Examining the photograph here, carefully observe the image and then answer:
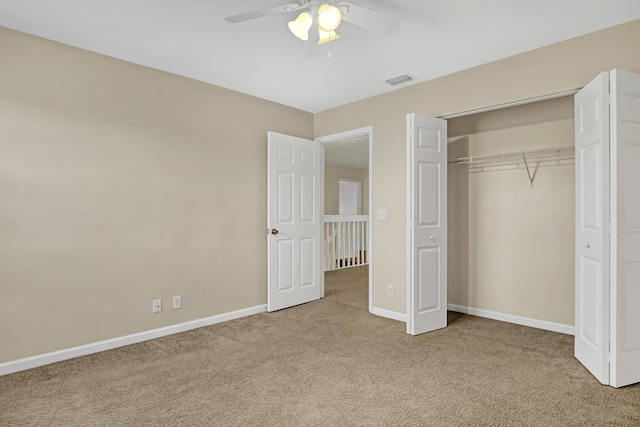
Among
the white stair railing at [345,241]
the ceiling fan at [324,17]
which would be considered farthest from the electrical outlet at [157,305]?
the white stair railing at [345,241]

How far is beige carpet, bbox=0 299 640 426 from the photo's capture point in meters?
2.04

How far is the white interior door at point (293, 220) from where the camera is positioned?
14.0ft

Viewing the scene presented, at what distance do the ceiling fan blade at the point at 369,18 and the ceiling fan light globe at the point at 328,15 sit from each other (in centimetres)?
Answer: 10

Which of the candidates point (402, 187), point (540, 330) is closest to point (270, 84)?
point (402, 187)

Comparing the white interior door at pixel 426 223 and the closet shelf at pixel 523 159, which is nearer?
the white interior door at pixel 426 223

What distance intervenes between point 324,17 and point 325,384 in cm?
230

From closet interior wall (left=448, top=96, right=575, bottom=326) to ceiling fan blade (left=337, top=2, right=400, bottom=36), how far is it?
7.61ft

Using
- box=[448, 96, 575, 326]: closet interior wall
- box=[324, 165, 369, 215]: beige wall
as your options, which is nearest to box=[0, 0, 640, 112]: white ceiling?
box=[448, 96, 575, 326]: closet interior wall

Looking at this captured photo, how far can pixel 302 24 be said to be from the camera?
7.22ft

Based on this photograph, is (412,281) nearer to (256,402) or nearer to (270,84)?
(256,402)

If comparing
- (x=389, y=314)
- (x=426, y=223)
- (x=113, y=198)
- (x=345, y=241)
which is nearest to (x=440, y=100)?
(x=426, y=223)

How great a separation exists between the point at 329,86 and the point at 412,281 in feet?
7.32

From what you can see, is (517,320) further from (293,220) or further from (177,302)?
(177,302)

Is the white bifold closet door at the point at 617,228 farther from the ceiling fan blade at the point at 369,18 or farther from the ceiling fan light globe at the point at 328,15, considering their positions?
the ceiling fan light globe at the point at 328,15
